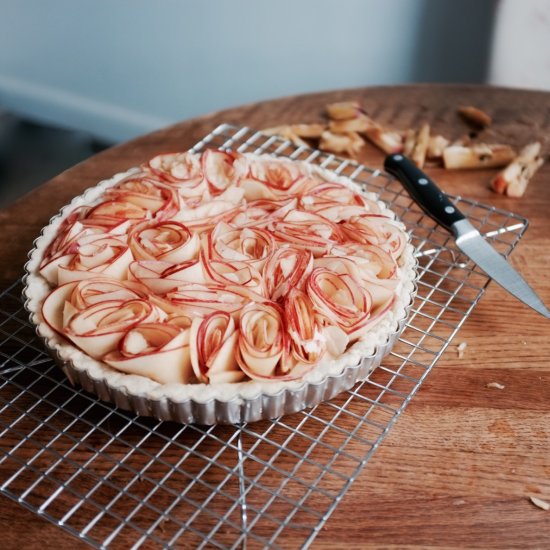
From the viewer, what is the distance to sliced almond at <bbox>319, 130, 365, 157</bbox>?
2016mm

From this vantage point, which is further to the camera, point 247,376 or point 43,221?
point 43,221

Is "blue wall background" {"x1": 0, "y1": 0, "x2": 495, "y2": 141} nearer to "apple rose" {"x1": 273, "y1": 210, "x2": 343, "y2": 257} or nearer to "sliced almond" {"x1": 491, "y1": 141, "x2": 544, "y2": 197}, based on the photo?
"sliced almond" {"x1": 491, "y1": 141, "x2": 544, "y2": 197}

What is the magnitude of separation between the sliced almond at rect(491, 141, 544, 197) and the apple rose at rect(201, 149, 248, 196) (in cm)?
65

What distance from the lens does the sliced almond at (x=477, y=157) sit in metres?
1.98

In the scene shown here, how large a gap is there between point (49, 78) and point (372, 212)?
2.70 meters

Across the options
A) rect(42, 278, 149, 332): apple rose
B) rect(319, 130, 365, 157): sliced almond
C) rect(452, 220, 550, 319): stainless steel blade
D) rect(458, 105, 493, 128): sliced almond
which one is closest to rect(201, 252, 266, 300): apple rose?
A: rect(42, 278, 149, 332): apple rose

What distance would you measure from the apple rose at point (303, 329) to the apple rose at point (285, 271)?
0.04 meters

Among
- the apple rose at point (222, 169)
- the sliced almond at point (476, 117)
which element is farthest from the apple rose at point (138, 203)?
the sliced almond at point (476, 117)

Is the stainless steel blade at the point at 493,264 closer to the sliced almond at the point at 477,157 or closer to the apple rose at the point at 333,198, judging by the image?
the apple rose at the point at 333,198

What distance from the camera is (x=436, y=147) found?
2016 millimetres

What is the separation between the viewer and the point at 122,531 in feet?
3.79

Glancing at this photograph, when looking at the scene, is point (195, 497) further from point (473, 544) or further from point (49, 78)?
point (49, 78)

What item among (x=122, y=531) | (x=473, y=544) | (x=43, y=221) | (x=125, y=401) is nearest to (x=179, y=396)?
(x=125, y=401)

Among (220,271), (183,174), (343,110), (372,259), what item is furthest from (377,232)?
(343,110)
